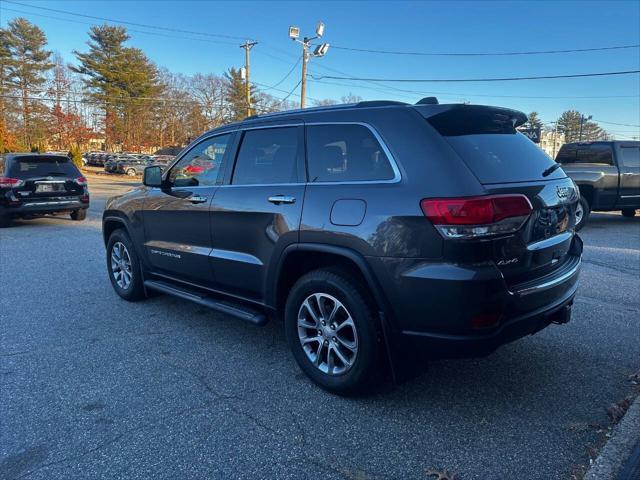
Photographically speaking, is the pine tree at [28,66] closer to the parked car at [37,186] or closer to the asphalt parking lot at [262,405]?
the parked car at [37,186]

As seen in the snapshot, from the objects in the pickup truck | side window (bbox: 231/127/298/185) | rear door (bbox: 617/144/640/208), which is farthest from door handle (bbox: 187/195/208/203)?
rear door (bbox: 617/144/640/208)

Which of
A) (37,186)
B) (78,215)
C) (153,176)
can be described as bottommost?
(78,215)

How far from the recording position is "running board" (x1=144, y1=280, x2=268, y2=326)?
361cm

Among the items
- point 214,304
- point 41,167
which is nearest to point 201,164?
point 214,304

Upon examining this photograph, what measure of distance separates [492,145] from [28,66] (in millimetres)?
66435

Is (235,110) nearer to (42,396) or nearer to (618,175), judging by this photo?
(618,175)

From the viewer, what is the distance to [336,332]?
311cm

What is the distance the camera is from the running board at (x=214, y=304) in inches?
142

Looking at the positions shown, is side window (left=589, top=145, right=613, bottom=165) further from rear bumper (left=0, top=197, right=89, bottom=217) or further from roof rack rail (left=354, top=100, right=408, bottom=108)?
rear bumper (left=0, top=197, right=89, bottom=217)

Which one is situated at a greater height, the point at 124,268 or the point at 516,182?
the point at 516,182

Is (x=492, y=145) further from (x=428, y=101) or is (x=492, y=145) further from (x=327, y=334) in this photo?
(x=327, y=334)

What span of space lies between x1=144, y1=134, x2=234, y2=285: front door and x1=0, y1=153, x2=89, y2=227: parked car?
A: 7441 mm

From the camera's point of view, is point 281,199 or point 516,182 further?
point 281,199

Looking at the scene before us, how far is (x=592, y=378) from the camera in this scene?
333 cm
